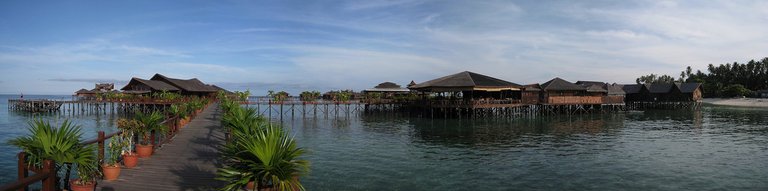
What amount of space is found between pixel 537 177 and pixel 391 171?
4.94m

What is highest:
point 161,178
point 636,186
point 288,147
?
point 288,147

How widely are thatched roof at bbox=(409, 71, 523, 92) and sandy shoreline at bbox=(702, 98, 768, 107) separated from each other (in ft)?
202

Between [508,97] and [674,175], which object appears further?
[508,97]

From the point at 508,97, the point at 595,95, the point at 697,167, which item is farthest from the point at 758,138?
the point at 595,95

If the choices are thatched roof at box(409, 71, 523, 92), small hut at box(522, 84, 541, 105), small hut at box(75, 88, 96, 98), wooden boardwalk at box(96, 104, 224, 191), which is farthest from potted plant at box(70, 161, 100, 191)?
small hut at box(75, 88, 96, 98)

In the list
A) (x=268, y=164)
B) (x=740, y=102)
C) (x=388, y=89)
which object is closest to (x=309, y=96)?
(x=388, y=89)

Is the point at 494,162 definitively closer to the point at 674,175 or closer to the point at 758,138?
the point at 674,175

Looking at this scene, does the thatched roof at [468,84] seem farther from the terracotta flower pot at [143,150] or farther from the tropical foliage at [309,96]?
the terracotta flower pot at [143,150]

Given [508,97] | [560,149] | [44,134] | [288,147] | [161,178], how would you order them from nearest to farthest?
[288,147], [44,134], [161,178], [560,149], [508,97]

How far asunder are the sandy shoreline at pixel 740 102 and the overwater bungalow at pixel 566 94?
45496 millimetres

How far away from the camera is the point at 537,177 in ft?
50.9

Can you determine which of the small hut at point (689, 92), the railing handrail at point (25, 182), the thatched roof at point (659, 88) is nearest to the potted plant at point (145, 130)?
the railing handrail at point (25, 182)

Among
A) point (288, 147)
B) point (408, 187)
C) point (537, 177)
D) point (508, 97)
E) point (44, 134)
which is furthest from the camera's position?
point (508, 97)

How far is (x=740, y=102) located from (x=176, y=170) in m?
105
